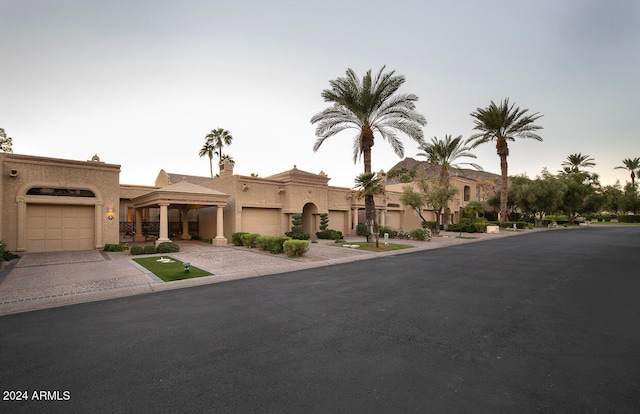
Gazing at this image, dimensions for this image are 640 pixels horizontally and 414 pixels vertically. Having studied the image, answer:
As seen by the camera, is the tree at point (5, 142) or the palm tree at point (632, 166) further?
the palm tree at point (632, 166)

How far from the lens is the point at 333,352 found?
4.47 meters

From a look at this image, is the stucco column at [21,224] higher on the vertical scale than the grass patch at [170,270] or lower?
higher

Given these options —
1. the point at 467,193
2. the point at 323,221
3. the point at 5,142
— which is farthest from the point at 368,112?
the point at 5,142

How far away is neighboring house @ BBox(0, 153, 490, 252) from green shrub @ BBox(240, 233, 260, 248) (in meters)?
2.26

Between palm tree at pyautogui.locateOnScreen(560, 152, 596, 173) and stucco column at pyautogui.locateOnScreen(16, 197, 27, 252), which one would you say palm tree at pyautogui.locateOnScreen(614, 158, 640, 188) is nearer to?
palm tree at pyautogui.locateOnScreen(560, 152, 596, 173)

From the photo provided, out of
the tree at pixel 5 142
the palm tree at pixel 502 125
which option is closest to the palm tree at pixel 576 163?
the palm tree at pixel 502 125

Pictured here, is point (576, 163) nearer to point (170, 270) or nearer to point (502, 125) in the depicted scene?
point (502, 125)

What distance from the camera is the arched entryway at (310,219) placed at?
87.9ft

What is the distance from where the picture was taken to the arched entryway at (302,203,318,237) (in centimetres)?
2678

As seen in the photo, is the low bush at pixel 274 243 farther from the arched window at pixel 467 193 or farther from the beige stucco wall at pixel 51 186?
the arched window at pixel 467 193

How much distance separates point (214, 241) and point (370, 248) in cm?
1126

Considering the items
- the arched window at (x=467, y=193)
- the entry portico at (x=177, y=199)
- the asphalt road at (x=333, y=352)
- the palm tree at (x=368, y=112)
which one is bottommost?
the asphalt road at (x=333, y=352)

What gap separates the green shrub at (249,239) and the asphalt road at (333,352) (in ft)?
33.1

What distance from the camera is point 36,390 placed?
3.51 metres
